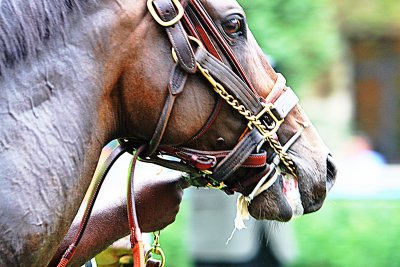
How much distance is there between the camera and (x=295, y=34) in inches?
484

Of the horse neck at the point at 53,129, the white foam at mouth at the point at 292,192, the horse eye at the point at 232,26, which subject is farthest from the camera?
the white foam at mouth at the point at 292,192

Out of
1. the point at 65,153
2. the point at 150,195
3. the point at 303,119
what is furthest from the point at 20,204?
the point at 303,119

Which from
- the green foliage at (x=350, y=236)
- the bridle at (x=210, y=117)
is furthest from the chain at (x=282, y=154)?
the green foliage at (x=350, y=236)

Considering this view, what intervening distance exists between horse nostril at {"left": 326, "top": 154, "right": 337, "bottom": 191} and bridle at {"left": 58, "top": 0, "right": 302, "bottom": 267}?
0.61 feet

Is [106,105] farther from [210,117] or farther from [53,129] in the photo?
[210,117]

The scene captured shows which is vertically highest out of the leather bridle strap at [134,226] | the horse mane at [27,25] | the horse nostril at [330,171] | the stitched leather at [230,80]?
the horse mane at [27,25]

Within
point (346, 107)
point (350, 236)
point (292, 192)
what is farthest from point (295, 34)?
point (292, 192)

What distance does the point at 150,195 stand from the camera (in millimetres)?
3332

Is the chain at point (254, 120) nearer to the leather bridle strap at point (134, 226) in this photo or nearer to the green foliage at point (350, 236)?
the leather bridle strap at point (134, 226)

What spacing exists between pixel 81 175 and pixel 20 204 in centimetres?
24

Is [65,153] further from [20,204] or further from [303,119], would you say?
[303,119]

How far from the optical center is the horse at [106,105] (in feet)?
8.74

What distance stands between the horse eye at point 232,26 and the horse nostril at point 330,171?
1.89 ft

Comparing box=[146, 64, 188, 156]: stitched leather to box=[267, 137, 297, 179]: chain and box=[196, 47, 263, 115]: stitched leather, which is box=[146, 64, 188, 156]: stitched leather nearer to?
box=[196, 47, 263, 115]: stitched leather
